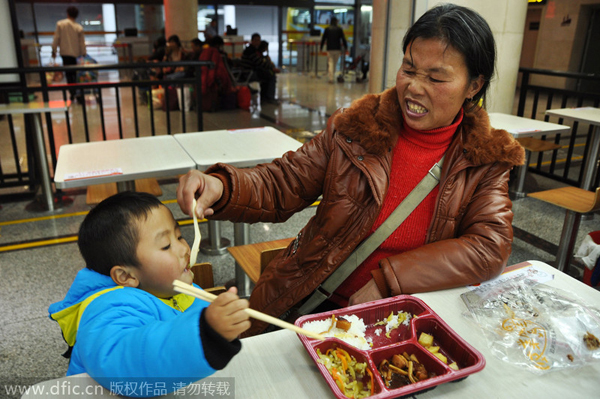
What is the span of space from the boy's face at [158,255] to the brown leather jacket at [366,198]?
0.33m

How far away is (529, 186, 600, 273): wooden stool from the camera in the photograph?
3322mm

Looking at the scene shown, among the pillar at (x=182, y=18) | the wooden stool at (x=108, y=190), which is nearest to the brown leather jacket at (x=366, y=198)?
the wooden stool at (x=108, y=190)

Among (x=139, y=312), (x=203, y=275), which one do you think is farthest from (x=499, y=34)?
(x=139, y=312)

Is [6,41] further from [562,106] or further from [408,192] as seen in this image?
[562,106]

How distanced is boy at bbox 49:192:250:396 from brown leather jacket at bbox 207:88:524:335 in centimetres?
36

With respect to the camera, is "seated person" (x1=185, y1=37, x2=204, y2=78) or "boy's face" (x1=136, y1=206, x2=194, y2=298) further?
"seated person" (x1=185, y1=37, x2=204, y2=78)

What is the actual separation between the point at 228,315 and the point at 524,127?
416 cm

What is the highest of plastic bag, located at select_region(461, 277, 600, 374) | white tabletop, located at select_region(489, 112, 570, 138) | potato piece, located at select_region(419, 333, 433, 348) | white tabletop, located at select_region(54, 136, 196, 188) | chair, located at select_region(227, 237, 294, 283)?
white tabletop, located at select_region(489, 112, 570, 138)

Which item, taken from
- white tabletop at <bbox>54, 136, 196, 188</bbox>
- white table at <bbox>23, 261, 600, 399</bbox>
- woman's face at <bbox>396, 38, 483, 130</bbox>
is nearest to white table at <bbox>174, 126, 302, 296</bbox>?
white tabletop at <bbox>54, 136, 196, 188</bbox>

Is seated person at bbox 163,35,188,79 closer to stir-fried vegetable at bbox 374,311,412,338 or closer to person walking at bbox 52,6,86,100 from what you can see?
person walking at bbox 52,6,86,100

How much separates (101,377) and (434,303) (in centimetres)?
94

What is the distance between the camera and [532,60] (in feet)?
49.8

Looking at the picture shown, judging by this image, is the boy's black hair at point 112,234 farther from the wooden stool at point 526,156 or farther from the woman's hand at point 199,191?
the wooden stool at point 526,156

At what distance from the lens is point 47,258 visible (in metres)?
3.64
